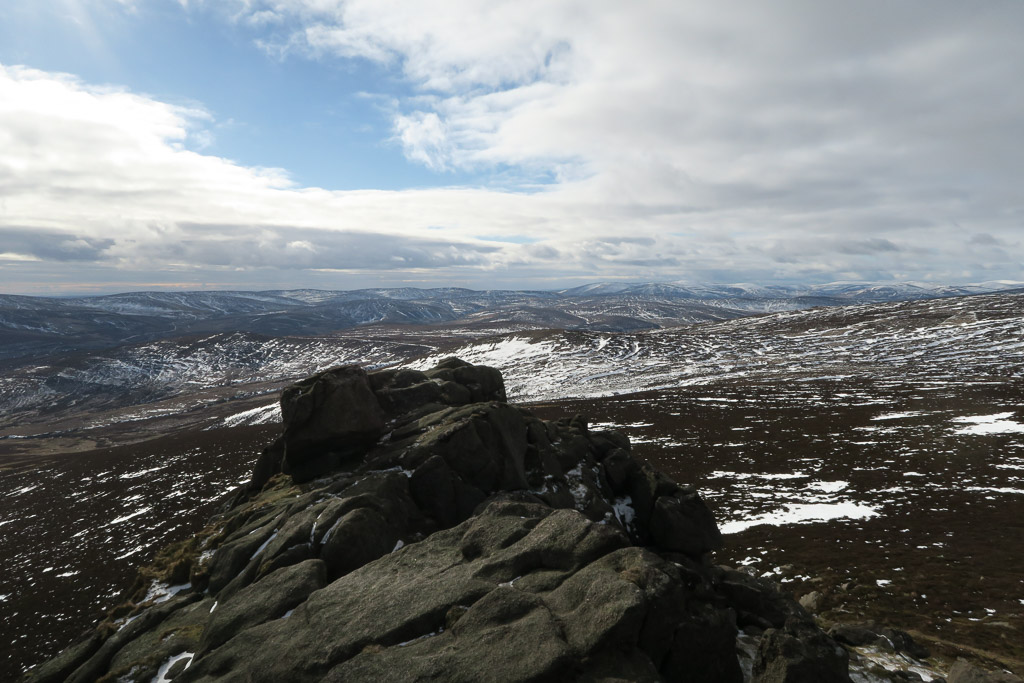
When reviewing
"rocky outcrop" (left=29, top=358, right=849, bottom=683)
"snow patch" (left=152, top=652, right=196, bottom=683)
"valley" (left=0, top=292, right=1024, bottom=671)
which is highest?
"rocky outcrop" (left=29, top=358, right=849, bottom=683)

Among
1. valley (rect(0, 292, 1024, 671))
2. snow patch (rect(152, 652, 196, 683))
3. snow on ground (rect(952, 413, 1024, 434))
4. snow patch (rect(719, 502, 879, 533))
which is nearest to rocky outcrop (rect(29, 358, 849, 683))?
snow patch (rect(152, 652, 196, 683))

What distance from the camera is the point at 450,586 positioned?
1332 centimetres

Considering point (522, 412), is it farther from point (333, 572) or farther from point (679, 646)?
point (679, 646)

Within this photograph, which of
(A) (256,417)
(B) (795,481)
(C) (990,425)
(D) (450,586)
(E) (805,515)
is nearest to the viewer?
(D) (450,586)

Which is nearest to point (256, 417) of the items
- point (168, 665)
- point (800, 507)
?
point (168, 665)

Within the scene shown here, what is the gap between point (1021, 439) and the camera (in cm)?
4359

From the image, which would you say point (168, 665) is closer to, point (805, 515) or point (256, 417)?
point (805, 515)

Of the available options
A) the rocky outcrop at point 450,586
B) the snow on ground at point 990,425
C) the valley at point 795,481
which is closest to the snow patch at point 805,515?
the valley at point 795,481

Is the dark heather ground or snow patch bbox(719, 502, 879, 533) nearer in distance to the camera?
the dark heather ground

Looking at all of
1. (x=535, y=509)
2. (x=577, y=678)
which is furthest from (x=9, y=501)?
(x=577, y=678)

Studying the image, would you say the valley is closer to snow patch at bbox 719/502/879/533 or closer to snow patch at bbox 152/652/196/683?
snow patch at bbox 719/502/879/533

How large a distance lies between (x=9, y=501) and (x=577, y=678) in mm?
77901

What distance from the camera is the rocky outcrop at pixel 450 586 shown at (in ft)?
37.1

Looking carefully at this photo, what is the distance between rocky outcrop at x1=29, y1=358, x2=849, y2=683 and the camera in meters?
11.3
